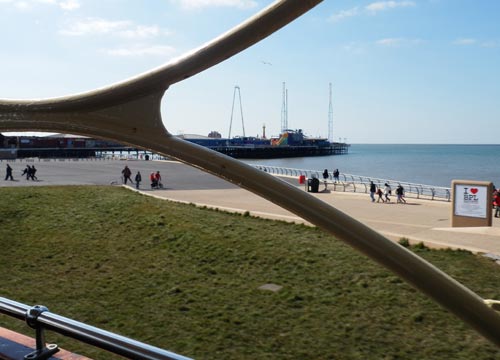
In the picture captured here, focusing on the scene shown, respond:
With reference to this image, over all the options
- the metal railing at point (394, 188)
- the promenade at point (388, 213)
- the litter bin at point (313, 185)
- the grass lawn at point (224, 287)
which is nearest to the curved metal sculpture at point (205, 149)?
the grass lawn at point (224, 287)

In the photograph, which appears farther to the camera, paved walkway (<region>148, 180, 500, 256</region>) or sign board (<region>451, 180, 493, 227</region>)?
sign board (<region>451, 180, 493, 227</region>)

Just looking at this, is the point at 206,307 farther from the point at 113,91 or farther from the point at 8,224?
the point at 8,224

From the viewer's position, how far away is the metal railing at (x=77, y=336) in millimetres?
1958

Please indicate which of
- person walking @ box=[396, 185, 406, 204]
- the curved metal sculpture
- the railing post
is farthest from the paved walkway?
the railing post

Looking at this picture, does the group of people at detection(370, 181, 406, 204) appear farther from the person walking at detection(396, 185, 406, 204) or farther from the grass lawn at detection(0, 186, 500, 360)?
the grass lawn at detection(0, 186, 500, 360)

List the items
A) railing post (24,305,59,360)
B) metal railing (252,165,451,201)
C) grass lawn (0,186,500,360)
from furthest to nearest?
metal railing (252,165,451,201)
grass lawn (0,186,500,360)
railing post (24,305,59,360)

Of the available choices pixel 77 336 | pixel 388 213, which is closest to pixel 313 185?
pixel 388 213

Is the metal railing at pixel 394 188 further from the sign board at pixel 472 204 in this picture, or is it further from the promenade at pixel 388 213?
the sign board at pixel 472 204

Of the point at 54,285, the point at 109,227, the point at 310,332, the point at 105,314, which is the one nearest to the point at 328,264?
the point at 310,332

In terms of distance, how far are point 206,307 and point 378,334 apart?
2.70 meters

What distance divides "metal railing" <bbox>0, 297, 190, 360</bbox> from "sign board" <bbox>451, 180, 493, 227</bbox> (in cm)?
1266

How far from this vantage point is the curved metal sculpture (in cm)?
192

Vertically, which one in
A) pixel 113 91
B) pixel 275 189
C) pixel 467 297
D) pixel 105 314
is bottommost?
pixel 105 314

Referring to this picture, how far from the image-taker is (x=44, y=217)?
42.8ft
